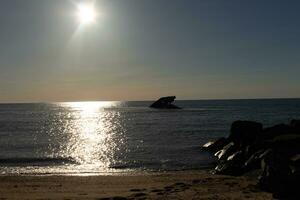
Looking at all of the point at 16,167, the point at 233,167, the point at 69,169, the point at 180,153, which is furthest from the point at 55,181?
the point at 180,153

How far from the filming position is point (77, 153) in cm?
4128

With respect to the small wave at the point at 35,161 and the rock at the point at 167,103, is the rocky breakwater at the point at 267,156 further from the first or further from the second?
the rock at the point at 167,103

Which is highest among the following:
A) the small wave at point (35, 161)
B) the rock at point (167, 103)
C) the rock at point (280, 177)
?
the rock at point (167, 103)

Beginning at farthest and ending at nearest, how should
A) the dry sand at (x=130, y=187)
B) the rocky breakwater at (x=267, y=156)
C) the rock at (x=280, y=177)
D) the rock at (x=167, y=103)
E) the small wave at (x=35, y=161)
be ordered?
the rock at (x=167, y=103)
the small wave at (x=35, y=161)
the dry sand at (x=130, y=187)
the rocky breakwater at (x=267, y=156)
the rock at (x=280, y=177)

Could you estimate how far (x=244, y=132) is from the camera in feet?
119

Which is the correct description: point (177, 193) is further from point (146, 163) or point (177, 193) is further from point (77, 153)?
point (77, 153)

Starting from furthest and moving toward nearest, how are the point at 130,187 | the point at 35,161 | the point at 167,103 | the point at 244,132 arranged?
the point at 167,103, the point at 244,132, the point at 35,161, the point at 130,187

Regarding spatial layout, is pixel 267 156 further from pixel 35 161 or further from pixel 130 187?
pixel 35 161

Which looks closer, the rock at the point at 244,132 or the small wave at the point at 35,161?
the small wave at the point at 35,161

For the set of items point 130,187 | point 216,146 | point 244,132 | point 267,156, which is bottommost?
point 130,187

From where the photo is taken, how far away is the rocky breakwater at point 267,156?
17266mm

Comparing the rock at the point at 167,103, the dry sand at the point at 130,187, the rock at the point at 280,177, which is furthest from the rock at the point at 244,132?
the rock at the point at 167,103

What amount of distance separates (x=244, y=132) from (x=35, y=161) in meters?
18.3

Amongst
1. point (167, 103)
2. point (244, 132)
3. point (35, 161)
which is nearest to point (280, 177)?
point (244, 132)
